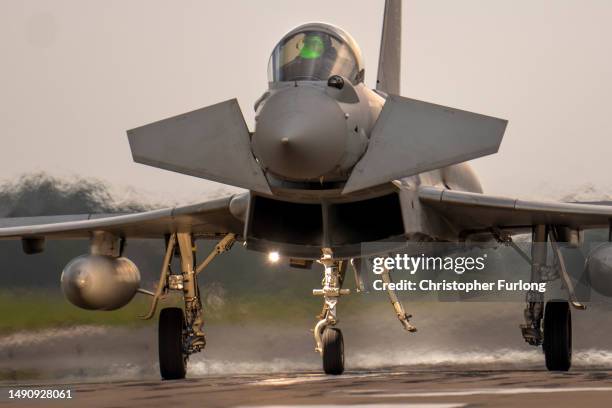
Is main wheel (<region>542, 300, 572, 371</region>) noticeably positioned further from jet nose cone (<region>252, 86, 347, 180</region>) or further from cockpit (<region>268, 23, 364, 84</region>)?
jet nose cone (<region>252, 86, 347, 180</region>)

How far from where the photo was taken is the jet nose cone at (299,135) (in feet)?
33.9

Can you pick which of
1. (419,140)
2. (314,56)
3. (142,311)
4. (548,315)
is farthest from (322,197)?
(142,311)

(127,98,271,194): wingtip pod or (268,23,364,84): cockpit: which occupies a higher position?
(268,23,364,84): cockpit

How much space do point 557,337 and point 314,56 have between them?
452 cm

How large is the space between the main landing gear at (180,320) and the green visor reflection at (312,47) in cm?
318

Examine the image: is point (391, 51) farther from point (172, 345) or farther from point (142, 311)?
point (172, 345)

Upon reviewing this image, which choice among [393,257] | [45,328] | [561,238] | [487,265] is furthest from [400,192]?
[45,328]

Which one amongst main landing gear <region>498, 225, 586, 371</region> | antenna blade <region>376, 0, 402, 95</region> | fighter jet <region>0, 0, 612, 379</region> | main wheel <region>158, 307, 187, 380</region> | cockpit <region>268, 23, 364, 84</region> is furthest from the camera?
antenna blade <region>376, 0, 402, 95</region>

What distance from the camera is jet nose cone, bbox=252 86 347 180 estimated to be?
407 inches

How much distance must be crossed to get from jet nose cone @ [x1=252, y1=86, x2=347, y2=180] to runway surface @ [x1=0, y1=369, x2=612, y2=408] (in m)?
1.73

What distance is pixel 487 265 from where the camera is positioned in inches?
659

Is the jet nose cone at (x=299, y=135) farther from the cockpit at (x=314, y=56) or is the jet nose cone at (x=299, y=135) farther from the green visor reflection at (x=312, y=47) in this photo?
the green visor reflection at (x=312, y=47)

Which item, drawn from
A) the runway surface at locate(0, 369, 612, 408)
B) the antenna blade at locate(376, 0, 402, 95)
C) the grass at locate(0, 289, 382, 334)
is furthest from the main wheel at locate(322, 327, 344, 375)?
the antenna blade at locate(376, 0, 402, 95)

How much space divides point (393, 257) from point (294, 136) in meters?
3.60
